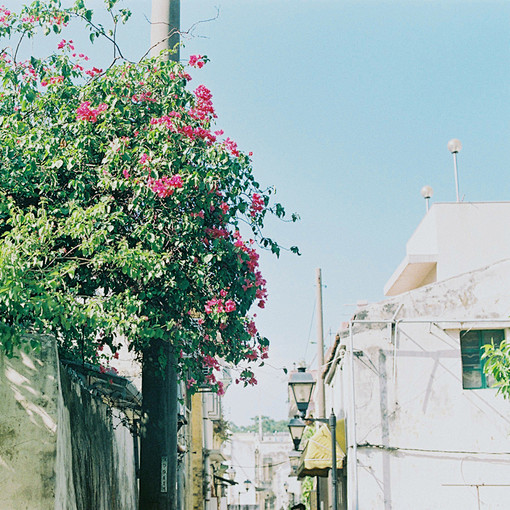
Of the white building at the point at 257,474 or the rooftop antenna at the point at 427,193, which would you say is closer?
the rooftop antenna at the point at 427,193

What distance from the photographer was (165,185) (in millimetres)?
8719

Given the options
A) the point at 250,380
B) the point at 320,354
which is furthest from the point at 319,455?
the point at 320,354

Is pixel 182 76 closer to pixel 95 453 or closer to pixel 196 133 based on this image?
pixel 196 133

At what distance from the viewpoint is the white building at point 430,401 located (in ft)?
45.0

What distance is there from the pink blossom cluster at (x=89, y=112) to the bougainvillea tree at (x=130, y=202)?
12 mm

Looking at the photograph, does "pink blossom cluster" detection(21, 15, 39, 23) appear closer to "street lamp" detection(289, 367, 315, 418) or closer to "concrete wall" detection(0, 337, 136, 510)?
"concrete wall" detection(0, 337, 136, 510)

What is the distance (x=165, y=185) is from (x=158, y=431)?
299 centimetres

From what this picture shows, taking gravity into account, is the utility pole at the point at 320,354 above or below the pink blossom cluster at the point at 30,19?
below

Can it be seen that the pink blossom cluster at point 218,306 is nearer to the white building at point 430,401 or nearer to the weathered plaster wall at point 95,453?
the weathered plaster wall at point 95,453

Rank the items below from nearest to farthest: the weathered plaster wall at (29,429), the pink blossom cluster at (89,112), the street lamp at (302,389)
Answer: the weathered plaster wall at (29,429) < the pink blossom cluster at (89,112) < the street lamp at (302,389)

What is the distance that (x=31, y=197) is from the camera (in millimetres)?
Result: 9336

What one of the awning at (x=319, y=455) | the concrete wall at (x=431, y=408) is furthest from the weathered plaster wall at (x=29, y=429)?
the awning at (x=319, y=455)

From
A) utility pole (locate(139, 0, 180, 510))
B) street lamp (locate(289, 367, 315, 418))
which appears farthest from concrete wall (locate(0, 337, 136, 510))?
street lamp (locate(289, 367, 315, 418))

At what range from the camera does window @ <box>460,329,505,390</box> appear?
1409 centimetres
